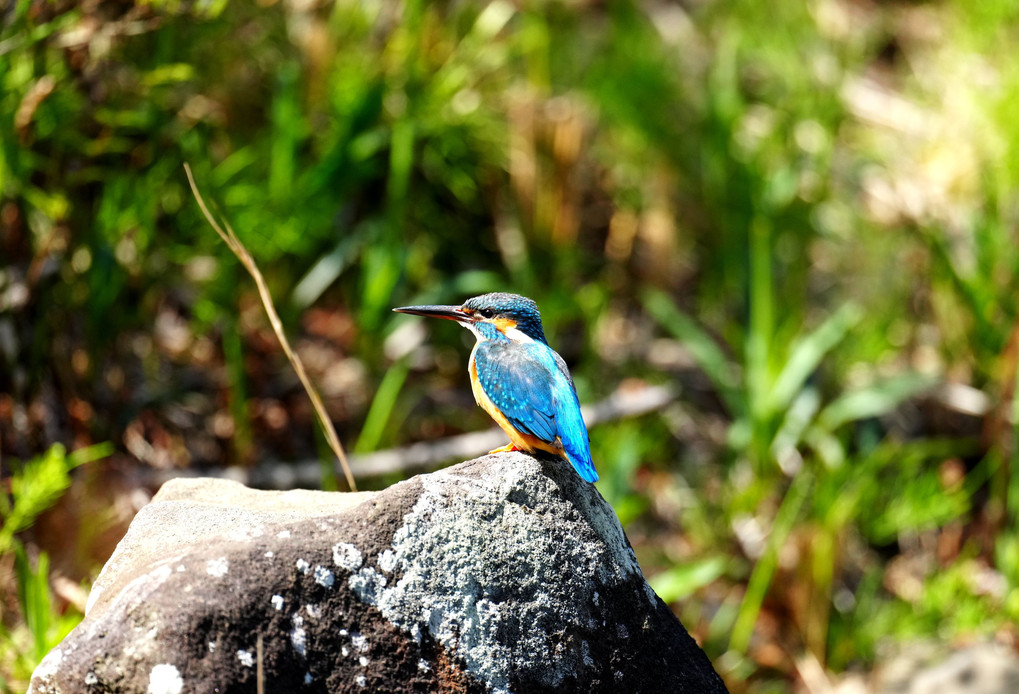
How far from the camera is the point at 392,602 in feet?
7.18

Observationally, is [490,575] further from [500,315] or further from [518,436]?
[500,315]

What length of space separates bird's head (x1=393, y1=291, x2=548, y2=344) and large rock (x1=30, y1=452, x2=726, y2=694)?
65cm

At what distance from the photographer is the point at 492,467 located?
2430mm

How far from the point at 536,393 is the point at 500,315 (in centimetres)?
45

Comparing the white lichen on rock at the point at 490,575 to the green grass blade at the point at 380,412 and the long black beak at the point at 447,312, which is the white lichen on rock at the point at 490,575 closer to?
the long black beak at the point at 447,312

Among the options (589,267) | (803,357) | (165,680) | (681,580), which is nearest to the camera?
(165,680)

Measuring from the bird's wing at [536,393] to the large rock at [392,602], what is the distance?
97 millimetres

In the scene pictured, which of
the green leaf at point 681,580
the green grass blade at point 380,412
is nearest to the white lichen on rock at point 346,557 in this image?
the green leaf at point 681,580

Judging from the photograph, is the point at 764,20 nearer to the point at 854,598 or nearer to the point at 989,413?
the point at 989,413

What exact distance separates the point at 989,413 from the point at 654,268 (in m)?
2.21

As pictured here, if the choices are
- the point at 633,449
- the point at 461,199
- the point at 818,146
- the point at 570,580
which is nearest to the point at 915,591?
the point at 633,449

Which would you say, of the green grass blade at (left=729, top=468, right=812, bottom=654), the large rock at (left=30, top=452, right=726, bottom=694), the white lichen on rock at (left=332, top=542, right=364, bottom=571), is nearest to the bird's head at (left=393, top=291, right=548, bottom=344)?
the large rock at (left=30, top=452, right=726, bottom=694)

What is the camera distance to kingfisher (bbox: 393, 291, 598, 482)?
100 inches

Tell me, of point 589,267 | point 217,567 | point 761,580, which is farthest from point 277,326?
point 589,267
